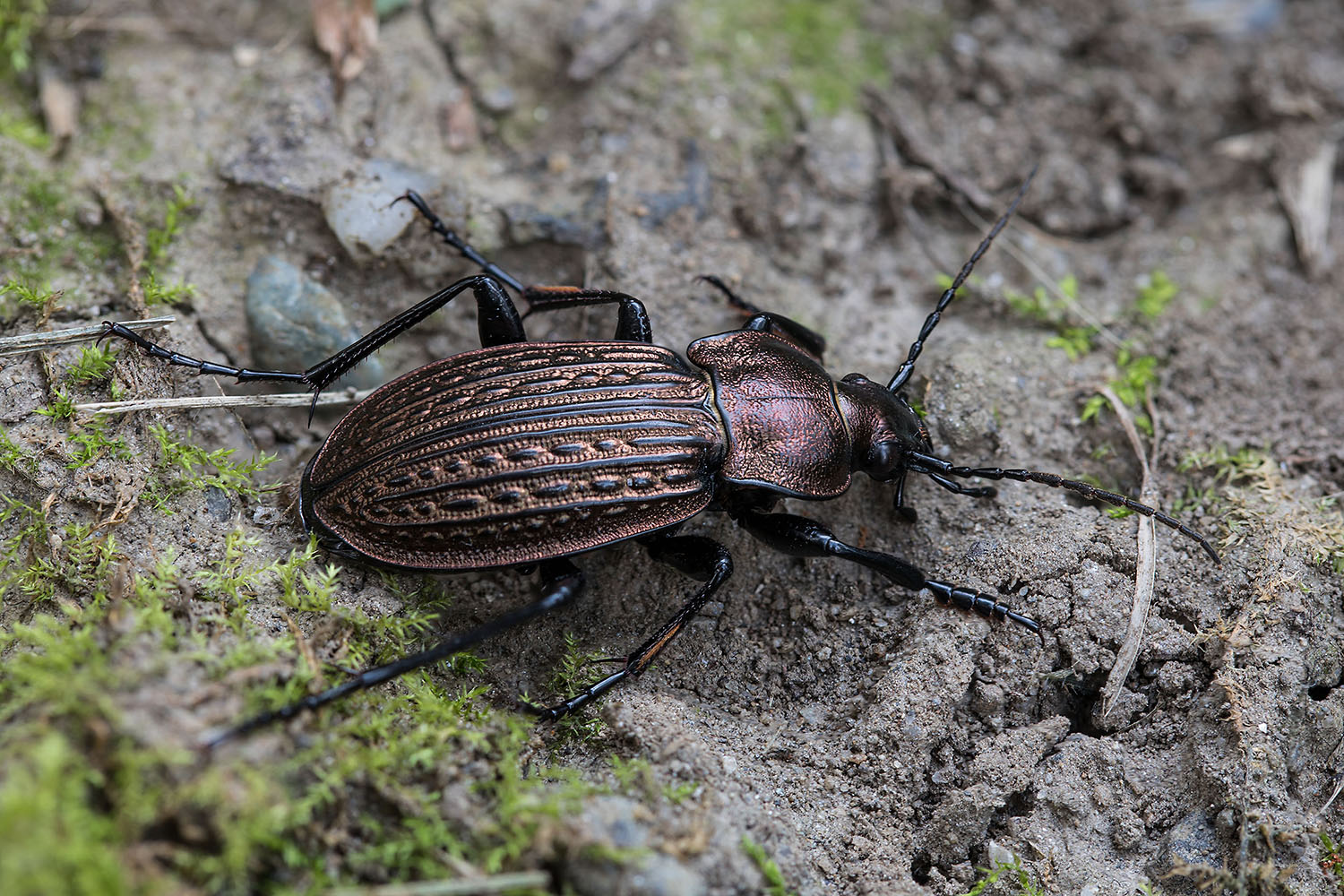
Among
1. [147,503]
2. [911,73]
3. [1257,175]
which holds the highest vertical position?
[911,73]

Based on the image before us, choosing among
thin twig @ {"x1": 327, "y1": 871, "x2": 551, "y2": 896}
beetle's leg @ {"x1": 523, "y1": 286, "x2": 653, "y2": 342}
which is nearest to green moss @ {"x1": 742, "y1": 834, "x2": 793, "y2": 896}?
thin twig @ {"x1": 327, "y1": 871, "x2": 551, "y2": 896}

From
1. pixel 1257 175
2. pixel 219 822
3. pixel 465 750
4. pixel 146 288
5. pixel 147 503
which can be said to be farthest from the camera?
pixel 1257 175

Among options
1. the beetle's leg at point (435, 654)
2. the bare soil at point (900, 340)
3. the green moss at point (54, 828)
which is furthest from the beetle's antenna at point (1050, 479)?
the green moss at point (54, 828)

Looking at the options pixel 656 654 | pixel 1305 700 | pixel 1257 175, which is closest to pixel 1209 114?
pixel 1257 175

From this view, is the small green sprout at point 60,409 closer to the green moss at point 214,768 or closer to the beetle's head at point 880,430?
the green moss at point 214,768

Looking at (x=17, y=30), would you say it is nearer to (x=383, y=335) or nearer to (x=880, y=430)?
(x=383, y=335)

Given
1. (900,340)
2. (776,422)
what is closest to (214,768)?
(776,422)

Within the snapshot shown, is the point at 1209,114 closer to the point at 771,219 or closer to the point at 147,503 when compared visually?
the point at 771,219

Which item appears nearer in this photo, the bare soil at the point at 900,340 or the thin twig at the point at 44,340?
the bare soil at the point at 900,340
